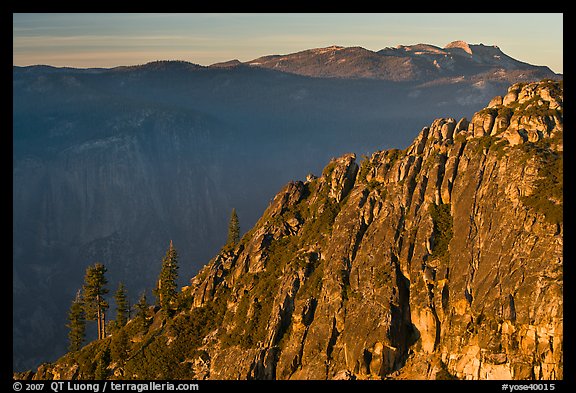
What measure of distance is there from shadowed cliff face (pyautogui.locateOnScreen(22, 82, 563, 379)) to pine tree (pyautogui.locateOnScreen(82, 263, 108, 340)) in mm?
13365

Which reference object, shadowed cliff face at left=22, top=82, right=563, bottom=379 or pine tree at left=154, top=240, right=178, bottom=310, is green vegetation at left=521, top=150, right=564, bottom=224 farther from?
pine tree at left=154, top=240, right=178, bottom=310

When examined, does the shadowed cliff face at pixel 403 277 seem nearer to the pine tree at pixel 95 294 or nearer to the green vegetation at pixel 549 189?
the green vegetation at pixel 549 189

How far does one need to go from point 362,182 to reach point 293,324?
1174 inches

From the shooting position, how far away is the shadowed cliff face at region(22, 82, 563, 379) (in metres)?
136

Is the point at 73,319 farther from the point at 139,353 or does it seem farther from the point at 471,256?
the point at 471,256

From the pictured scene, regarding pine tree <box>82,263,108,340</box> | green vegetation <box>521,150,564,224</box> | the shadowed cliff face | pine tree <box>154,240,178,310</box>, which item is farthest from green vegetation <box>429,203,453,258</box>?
pine tree <box>82,263,108,340</box>

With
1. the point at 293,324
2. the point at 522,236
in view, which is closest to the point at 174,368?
the point at 293,324

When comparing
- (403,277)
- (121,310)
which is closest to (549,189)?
(403,277)

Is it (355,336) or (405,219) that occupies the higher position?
(405,219)

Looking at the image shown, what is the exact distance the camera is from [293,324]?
156 m

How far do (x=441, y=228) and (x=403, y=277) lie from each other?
983 centimetres

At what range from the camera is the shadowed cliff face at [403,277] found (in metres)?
136
